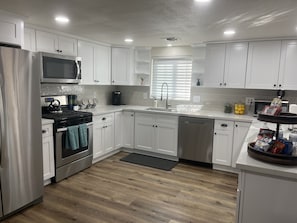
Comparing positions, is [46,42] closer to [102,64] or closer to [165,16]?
[102,64]

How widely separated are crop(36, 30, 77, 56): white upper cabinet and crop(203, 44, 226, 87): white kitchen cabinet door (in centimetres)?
234

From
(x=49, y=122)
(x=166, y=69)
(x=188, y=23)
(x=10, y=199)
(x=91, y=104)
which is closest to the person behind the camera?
(x=10, y=199)

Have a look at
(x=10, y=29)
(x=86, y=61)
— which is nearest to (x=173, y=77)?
(x=86, y=61)

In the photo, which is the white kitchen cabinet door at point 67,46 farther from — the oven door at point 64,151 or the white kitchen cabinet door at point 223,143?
the white kitchen cabinet door at point 223,143

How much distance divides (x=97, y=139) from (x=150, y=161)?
3.50 ft

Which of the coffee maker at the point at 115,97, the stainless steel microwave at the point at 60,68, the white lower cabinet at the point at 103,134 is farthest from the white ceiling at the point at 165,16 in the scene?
the coffee maker at the point at 115,97

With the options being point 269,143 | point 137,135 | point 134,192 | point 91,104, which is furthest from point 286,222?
point 91,104

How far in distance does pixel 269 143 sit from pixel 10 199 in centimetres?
256

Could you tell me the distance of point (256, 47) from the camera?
11.9 ft

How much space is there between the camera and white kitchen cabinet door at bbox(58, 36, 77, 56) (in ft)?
11.5

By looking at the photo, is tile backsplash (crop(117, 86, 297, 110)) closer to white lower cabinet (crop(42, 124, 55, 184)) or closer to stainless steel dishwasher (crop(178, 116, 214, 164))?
stainless steel dishwasher (crop(178, 116, 214, 164))

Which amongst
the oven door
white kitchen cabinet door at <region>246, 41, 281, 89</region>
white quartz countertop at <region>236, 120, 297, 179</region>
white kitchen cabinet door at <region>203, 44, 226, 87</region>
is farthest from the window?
white quartz countertop at <region>236, 120, 297, 179</region>

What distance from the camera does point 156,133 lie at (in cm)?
425

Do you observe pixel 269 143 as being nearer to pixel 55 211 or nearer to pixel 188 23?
pixel 188 23
